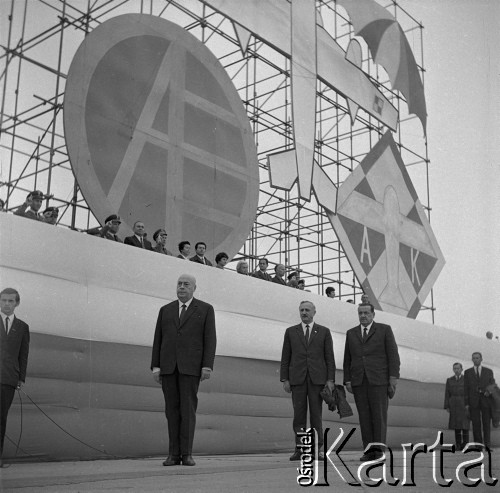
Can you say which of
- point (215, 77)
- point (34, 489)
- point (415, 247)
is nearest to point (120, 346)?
point (34, 489)

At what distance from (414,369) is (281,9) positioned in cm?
421

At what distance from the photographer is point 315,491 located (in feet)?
8.43

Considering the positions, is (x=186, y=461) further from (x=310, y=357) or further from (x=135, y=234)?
(x=135, y=234)

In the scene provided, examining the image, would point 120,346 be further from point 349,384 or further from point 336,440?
point 336,440

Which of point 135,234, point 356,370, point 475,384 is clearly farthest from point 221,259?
point 475,384

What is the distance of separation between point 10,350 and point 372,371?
2254mm

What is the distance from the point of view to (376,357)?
466 cm

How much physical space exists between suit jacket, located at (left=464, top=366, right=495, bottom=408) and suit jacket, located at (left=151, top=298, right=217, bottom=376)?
451cm

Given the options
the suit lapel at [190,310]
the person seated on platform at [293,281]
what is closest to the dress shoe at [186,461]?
the suit lapel at [190,310]

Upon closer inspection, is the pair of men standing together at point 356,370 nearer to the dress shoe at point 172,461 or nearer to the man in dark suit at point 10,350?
the dress shoe at point 172,461

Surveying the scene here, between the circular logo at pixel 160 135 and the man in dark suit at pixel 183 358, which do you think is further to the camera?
the circular logo at pixel 160 135

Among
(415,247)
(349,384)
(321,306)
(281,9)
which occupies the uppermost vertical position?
(281,9)

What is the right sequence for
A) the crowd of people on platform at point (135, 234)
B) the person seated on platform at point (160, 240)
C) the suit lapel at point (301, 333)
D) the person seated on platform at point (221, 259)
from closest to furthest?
1. the crowd of people on platform at point (135, 234)
2. the suit lapel at point (301, 333)
3. the person seated on platform at point (160, 240)
4. the person seated on platform at point (221, 259)

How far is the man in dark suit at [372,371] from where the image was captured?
464cm
